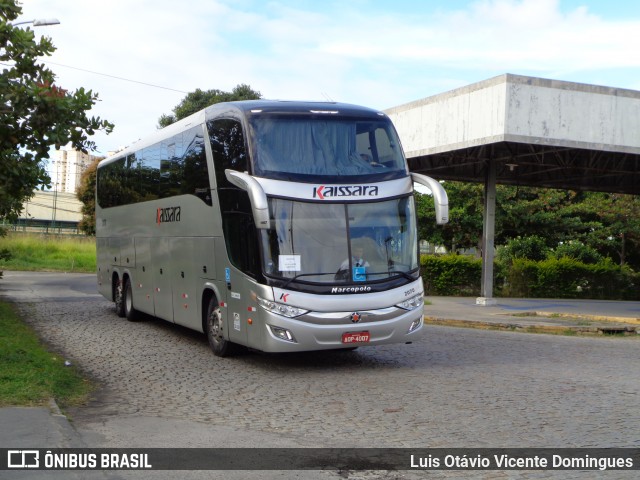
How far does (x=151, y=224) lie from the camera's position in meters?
16.4

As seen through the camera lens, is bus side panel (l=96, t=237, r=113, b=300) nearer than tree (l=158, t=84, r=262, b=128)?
Yes

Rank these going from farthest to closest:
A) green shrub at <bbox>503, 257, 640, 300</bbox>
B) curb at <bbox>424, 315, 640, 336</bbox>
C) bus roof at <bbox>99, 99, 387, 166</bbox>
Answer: green shrub at <bbox>503, 257, 640, 300</bbox> → curb at <bbox>424, 315, 640, 336</bbox> → bus roof at <bbox>99, 99, 387, 166</bbox>

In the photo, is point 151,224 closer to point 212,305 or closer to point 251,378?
point 212,305

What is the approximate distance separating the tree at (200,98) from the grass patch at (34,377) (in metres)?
43.6

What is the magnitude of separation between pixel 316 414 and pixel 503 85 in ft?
49.0

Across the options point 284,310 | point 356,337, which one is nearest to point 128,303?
point 284,310

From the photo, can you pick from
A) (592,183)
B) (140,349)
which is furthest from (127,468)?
(592,183)

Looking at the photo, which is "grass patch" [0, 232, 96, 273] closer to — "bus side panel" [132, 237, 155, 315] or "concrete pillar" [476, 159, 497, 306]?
"concrete pillar" [476, 159, 497, 306]

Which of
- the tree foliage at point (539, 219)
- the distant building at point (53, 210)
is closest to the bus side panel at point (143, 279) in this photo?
the tree foliage at point (539, 219)

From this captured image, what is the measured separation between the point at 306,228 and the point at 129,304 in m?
8.48

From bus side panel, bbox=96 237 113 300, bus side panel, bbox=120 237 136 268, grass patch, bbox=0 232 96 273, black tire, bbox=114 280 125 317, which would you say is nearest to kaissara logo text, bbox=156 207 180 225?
bus side panel, bbox=120 237 136 268

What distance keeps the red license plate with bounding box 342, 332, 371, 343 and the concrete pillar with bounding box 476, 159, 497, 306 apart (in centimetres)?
1536

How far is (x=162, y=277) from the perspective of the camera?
15828 mm

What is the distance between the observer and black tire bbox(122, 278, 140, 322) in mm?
18281
